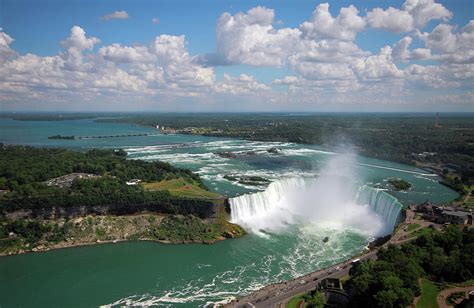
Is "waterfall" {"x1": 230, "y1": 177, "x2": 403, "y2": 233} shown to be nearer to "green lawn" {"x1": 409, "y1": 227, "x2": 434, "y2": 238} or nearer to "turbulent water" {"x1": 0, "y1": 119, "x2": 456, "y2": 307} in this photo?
"turbulent water" {"x1": 0, "y1": 119, "x2": 456, "y2": 307}

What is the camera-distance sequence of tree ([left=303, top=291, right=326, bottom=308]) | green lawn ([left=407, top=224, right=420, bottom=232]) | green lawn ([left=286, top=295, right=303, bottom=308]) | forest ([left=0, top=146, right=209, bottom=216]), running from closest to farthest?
tree ([left=303, top=291, right=326, bottom=308]), green lawn ([left=286, top=295, right=303, bottom=308]), green lawn ([left=407, top=224, right=420, bottom=232]), forest ([left=0, top=146, right=209, bottom=216])

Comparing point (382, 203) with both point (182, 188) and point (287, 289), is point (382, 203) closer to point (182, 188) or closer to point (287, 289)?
point (287, 289)

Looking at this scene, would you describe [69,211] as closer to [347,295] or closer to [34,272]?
[34,272]

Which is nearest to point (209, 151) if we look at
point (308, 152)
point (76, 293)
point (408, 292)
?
point (308, 152)

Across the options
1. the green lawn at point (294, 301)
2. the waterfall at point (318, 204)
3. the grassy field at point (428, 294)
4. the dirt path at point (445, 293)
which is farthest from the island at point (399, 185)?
the green lawn at point (294, 301)

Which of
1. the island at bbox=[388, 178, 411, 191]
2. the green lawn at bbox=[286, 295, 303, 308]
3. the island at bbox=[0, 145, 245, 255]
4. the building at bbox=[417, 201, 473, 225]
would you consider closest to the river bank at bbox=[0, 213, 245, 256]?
the island at bbox=[0, 145, 245, 255]

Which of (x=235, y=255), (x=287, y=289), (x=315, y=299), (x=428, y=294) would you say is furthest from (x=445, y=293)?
(x=235, y=255)
